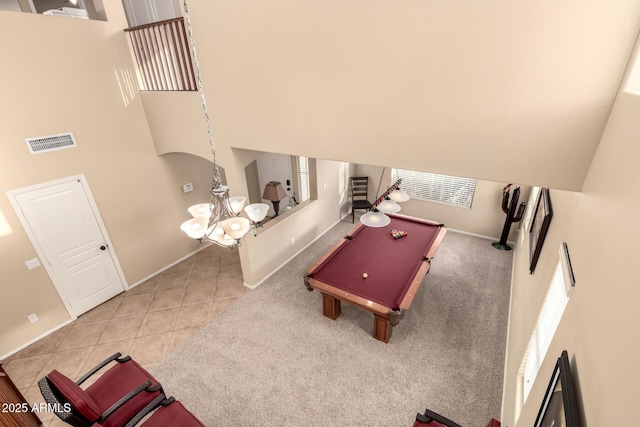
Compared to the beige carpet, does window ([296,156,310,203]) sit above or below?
above

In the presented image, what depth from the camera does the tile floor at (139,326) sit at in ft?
13.6

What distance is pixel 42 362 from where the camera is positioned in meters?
4.23

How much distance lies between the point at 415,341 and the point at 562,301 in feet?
8.52

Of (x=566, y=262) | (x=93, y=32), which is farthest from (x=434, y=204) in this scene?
(x=93, y=32)

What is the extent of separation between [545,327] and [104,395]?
4177 mm

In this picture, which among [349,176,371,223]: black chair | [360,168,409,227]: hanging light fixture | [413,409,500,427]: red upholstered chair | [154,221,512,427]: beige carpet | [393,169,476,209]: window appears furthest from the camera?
[349,176,371,223]: black chair

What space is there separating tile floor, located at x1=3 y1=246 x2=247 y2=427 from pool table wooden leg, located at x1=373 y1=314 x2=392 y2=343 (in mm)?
2579

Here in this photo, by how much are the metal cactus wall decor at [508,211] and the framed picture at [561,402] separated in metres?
5.21

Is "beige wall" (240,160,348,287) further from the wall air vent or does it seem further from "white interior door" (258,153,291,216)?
the wall air vent

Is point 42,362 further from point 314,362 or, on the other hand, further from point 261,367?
point 314,362

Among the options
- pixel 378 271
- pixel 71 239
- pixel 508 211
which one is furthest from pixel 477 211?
pixel 71 239

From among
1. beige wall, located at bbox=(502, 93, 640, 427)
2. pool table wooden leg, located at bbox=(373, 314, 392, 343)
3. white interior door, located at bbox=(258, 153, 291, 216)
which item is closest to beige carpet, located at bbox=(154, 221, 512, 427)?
pool table wooden leg, located at bbox=(373, 314, 392, 343)

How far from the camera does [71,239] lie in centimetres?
479

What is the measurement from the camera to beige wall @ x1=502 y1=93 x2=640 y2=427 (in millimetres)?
1034
